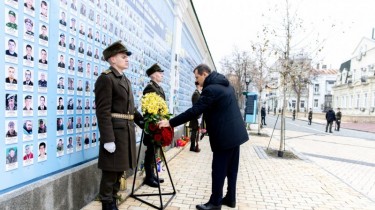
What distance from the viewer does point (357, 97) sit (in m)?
51.5

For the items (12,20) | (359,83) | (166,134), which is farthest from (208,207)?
(359,83)

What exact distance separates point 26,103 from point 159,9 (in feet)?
16.5

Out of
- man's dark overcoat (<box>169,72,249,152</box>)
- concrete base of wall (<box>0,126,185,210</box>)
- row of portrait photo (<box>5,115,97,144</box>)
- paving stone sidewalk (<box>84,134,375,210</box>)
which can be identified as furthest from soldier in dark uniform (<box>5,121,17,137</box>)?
man's dark overcoat (<box>169,72,249,152</box>)

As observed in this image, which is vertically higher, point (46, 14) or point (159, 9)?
point (159, 9)

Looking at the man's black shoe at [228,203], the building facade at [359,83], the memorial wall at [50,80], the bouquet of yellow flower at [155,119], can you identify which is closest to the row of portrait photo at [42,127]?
the memorial wall at [50,80]

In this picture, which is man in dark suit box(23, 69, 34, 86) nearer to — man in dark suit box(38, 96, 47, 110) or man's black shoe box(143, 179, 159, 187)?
man in dark suit box(38, 96, 47, 110)

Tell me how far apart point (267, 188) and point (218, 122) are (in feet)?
7.20

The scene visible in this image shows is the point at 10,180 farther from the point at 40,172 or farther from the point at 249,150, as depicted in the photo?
the point at 249,150

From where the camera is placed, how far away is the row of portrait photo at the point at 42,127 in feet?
8.44

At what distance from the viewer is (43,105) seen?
117 inches

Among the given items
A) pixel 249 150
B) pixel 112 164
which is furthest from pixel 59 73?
pixel 249 150

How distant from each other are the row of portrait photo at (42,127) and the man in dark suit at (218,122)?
3.01 ft

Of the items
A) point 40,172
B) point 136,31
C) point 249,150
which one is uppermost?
point 136,31

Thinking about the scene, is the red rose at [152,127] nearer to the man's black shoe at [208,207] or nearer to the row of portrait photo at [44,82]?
the row of portrait photo at [44,82]
